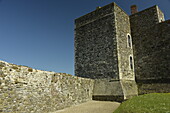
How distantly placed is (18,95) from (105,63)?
25.6 ft

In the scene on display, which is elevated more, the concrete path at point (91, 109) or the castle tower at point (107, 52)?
the castle tower at point (107, 52)

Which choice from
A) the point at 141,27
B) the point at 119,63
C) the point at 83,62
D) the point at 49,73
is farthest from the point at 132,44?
the point at 49,73

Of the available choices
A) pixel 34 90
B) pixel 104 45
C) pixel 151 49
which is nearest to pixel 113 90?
pixel 104 45

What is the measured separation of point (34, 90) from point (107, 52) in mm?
7366

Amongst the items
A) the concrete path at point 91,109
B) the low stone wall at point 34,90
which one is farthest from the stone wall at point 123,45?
the low stone wall at point 34,90

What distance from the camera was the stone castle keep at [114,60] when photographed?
8.43 metres

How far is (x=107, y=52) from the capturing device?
12008 millimetres

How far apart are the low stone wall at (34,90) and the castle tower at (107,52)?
3.09 meters

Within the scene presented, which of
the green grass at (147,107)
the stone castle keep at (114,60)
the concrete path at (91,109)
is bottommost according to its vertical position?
the concrete path at (91,109)

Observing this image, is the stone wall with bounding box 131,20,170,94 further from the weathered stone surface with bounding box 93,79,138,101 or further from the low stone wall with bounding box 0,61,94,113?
the low stone wall with bounding box 0,61,94,113

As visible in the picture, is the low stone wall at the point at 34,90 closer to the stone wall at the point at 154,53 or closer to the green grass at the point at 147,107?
the green grass at the point at 147,107

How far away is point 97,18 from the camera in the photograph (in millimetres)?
13594

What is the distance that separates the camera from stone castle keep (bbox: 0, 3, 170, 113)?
27.7 ft

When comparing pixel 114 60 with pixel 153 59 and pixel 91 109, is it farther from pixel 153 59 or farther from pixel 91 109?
pixel 91 109
